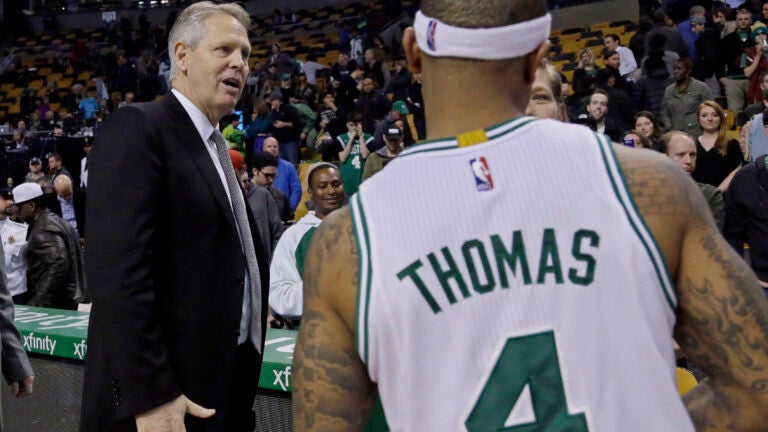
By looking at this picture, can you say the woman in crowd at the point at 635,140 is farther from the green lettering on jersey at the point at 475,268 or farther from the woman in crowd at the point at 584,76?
the green lettering on jersey at the point at 475,268

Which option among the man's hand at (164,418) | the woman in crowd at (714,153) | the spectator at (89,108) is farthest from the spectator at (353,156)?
the spectator at (89,108)

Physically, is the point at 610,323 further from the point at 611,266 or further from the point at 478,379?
the point at 478,379

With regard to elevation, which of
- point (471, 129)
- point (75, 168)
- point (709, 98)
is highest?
point (471, 129)

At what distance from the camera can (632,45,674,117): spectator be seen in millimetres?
9688

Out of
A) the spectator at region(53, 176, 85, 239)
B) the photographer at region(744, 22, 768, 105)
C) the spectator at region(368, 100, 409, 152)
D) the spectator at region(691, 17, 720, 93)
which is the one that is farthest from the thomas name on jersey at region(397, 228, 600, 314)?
the spectator at region(53, 176, 85, 239)

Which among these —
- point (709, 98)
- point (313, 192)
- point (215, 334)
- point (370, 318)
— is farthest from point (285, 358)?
point (709, 98)

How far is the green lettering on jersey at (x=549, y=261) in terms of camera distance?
1393 millimetres

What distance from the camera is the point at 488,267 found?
140cm

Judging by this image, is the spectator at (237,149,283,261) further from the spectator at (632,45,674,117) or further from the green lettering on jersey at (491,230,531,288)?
the green lettering on jersey at (491,230,531,288)

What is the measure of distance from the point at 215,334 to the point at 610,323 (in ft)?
4.26

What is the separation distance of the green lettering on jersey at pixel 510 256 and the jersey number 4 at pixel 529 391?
0.30 feet

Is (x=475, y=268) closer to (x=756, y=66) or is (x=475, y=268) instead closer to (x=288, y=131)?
(x=756, y=66)

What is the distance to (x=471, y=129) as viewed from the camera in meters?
1.46

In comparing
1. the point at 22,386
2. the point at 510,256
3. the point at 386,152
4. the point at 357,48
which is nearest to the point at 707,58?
the point at 386,152
